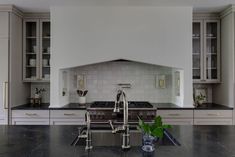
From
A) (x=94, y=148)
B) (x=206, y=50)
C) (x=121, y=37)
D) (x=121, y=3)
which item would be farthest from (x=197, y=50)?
(x=94, y=148)

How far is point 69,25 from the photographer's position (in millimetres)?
3973

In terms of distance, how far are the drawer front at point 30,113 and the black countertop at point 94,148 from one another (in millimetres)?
1440

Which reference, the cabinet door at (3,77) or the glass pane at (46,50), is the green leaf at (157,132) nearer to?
the cabinet door at (3,77)

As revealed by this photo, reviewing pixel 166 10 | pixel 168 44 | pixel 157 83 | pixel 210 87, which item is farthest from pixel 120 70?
pixel 210 87

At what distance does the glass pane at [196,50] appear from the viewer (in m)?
4.31

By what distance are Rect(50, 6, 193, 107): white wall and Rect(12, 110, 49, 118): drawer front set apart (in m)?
0.24

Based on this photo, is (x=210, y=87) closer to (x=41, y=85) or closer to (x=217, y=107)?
(x=217, y=107)

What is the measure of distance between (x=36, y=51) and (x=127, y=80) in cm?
179

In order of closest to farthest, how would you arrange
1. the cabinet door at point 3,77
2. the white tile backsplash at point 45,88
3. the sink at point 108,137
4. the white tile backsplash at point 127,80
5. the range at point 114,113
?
the sink at point 108,137 → the range at point 114,113 → the cabinet door at point 3,77 → the white tile backsplash at point 127,80 → the white tile backsplash at point 45,88

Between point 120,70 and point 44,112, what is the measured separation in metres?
1.59

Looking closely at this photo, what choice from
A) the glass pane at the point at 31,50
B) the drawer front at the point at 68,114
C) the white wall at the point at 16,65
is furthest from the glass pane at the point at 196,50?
the white wall at the point at 16,65

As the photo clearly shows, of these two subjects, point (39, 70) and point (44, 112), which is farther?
point (39, 70)

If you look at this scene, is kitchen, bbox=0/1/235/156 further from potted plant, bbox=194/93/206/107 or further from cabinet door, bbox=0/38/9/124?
potted plant, bbox=194/93/206/107

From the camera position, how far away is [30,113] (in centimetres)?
387
